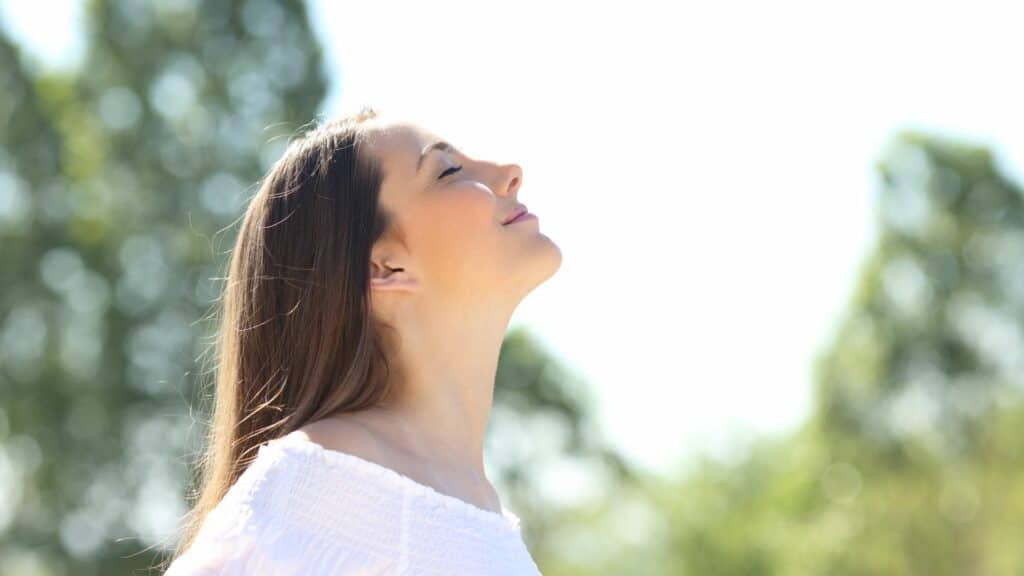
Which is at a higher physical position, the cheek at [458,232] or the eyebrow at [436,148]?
the eyebrow at [436,148]

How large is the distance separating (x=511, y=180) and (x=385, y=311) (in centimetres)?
35

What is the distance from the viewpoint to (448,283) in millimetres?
2434

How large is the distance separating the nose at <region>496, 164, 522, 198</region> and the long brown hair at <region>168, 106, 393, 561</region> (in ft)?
0.77

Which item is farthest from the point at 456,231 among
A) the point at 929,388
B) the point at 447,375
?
the point at 929,388

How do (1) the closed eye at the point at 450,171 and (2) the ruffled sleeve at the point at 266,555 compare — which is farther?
(1) the closed eye at the point at 450,171

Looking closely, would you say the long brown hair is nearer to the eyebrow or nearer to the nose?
the eyebrow

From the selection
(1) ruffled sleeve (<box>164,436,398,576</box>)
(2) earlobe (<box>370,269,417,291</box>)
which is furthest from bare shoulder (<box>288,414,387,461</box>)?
(2) earlobe (<box>370,269,417,291</box>)

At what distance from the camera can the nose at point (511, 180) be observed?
98.3 inches

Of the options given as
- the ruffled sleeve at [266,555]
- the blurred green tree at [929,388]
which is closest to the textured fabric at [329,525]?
the ruffled sleeve at [266,555]

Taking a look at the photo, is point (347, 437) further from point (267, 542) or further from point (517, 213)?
point (517, 213)

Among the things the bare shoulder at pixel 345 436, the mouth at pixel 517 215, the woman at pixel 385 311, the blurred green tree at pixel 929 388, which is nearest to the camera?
the bare shoulder at pixel 345 436

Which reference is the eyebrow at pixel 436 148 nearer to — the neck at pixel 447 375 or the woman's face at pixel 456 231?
the woman's face at pixel 456 231

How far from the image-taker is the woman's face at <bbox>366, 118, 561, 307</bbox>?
243 centimetres

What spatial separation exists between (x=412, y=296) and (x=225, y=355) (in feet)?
1.29
